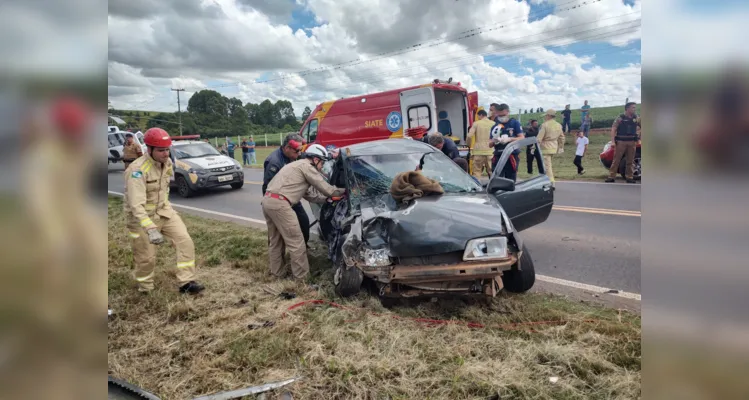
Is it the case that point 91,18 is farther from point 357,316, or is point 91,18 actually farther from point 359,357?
point 357,316

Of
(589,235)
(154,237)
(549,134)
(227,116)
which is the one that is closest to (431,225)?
(154,237)

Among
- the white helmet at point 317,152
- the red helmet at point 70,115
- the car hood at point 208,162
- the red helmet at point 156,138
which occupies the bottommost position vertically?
the red helmet at point 70,115

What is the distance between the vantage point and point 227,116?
52188 millimetres

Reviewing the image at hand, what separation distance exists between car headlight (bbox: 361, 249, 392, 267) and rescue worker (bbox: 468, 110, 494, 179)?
6131 mm

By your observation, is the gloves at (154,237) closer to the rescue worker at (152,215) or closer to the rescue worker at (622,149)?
the rescue worker at (152,215)

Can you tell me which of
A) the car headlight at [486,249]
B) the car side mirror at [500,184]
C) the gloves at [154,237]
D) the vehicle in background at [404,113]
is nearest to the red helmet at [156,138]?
the gloves at [154,237]

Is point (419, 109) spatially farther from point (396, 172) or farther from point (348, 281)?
point (348, 281)

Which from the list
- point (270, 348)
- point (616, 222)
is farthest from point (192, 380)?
point (616, 222)

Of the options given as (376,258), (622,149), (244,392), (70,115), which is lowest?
(244,392)

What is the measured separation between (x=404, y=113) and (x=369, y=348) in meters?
9.03

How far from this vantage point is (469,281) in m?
3.57

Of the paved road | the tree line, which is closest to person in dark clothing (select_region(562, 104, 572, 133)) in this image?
the paved road

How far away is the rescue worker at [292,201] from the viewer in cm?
478

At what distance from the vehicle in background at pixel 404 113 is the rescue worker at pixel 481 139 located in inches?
59.7
